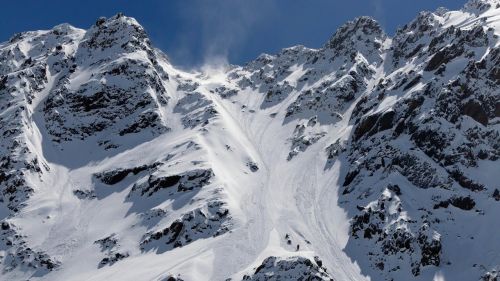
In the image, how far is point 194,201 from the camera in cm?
10881

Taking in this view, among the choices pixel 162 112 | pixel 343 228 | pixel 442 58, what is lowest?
pixel 343 228

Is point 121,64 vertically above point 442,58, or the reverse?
point 121,64

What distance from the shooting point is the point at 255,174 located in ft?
428

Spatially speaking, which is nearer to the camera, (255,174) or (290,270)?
(290,270)

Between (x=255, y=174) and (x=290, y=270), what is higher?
(x=255, y=174)

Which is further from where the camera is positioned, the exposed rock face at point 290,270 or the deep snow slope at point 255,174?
the deep snow slope at point 255,174

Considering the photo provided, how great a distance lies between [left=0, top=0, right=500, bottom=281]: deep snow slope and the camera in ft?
297

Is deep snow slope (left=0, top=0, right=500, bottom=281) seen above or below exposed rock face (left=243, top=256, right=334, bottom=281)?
above

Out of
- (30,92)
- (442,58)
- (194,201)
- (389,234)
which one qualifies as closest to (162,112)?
(30,92)

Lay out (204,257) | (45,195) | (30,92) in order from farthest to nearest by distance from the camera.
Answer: (30,92)
(45,195)
(204,257)

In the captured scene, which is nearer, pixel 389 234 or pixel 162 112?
pixel 389 234

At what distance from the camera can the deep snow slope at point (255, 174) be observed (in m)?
90.4

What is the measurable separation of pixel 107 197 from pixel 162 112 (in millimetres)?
44321

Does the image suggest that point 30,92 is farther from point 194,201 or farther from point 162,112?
point 194,201
